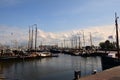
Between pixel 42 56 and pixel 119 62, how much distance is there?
66665 mm

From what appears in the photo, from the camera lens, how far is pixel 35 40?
119562mm

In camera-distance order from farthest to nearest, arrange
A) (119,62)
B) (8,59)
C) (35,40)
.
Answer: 1. (35,40)
2. (8,59)
3. (119,62)

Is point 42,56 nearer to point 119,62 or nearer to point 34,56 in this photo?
point 34,56

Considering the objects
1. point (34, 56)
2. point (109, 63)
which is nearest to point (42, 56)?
point (34, 56)

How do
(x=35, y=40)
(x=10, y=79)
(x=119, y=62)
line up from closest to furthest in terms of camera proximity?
(x=10, y=79)
(x=119, y=62)
(x=35, y=40)

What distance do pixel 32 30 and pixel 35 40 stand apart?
229 inches

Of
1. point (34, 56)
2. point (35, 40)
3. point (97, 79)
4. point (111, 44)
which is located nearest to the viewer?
point (97, 79)

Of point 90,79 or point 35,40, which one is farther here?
point 35,40

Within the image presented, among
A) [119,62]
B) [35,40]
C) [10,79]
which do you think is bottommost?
[10,79]

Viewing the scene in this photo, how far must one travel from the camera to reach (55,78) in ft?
129

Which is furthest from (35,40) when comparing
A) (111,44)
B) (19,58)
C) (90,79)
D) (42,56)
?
(90,79)

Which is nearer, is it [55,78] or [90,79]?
[90,79]

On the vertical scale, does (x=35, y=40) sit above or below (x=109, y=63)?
above

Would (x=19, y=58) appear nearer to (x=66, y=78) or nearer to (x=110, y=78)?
(x=66, y=78)
